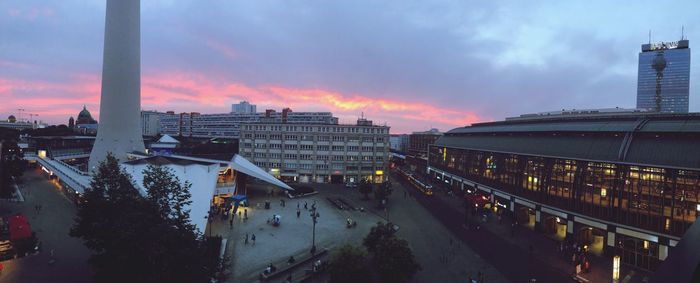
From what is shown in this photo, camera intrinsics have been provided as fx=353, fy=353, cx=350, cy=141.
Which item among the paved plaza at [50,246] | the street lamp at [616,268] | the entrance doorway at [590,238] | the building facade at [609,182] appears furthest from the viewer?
the entrance doorway at [590,238]

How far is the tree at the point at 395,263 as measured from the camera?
75.3 ft

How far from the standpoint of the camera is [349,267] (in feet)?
71.5

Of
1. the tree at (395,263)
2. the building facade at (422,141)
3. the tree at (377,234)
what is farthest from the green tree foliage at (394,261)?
the building facade at (422,141)

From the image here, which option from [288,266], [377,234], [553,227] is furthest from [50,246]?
[553,227]

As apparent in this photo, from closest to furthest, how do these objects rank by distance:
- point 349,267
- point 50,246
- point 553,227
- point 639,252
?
point 349,267
point 50,246
point 639,252
point 553,227

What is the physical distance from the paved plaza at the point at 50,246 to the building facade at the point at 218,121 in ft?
283

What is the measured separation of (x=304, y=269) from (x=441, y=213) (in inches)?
992

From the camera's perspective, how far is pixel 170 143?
112250mm

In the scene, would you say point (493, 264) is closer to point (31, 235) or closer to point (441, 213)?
point (441, 213)

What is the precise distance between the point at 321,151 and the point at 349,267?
176ft

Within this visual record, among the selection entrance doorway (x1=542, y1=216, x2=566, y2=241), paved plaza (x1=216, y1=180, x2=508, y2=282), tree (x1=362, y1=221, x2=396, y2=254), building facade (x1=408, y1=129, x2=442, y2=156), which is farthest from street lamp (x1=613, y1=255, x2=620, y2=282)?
building facade (x1=408, y1=129, x2=442, y2=156)

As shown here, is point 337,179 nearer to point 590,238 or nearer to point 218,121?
point 590,238

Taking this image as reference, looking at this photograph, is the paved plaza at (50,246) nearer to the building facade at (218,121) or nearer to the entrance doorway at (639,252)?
the entrance doorway at (639,252)

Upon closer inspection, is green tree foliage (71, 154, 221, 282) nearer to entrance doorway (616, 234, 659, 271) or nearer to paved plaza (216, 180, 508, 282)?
paved plaza (216, 180, 508, 282)
